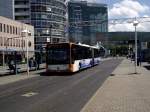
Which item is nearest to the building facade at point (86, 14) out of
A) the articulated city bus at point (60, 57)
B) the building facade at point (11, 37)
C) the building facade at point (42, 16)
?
the building facade at point (42, 16)

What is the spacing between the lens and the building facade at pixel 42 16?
142m

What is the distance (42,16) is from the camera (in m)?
147

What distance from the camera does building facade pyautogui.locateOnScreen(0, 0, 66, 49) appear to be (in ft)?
464

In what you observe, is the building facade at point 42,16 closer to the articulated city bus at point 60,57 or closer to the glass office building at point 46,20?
the glass office building at point 46,20

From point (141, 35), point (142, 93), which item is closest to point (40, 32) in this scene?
point (141, 35)

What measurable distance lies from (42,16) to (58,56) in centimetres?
10858

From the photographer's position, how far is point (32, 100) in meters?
17.9

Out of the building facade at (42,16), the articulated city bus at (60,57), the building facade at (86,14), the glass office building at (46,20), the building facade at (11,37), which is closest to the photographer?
the articulated city bus at (60,57)

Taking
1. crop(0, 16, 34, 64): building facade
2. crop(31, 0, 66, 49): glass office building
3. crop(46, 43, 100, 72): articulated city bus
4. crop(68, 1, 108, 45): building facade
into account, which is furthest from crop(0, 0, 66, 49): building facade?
crop(46, 43, 100, 72): articulated city bus

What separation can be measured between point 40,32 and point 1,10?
20.4 metres

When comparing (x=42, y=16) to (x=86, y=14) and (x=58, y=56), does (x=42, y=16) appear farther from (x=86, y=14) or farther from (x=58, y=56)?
(x=58, y=56)

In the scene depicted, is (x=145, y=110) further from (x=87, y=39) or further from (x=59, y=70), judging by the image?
(x=87, y=39)

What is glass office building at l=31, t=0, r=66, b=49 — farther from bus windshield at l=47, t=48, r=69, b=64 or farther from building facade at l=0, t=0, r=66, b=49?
bus windshield at l=47, t=48, r=69, b=64

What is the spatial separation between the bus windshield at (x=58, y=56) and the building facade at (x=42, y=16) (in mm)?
95232
